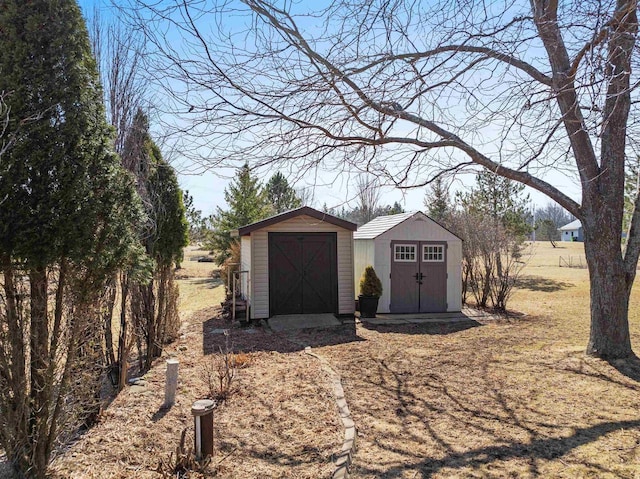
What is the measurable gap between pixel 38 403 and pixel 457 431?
3.30m

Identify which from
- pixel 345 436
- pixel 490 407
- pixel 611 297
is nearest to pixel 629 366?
pixel 611 297

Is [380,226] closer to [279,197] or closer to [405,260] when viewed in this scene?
[405,260]

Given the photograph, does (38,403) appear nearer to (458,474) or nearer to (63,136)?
(63,136)

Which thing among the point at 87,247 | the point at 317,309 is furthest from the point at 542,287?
the point at 87,247

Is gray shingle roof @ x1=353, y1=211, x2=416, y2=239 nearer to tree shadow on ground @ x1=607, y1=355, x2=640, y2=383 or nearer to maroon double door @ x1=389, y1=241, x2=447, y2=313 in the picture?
maroon double door @ x1=389, y1=241, x2=447, y2=313

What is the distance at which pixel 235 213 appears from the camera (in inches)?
768

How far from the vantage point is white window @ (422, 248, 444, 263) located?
1065cm

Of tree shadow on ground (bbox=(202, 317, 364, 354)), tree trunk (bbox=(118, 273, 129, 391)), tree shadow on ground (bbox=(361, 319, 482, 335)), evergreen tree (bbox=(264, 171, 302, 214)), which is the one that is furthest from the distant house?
tree trunk (bbox=(118, 273, 129, 391))

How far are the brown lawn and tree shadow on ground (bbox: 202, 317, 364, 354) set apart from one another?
0.11 meters

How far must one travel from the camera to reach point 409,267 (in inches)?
416

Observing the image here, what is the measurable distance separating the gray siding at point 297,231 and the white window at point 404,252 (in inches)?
46.8

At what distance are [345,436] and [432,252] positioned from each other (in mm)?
7718

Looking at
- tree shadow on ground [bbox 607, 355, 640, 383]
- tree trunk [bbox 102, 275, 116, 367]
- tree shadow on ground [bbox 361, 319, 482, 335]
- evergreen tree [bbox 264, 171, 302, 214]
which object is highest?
evergreen tree [bbox 264, 171, 302, 214]

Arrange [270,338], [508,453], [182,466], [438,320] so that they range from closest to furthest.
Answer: [182,466] → [508,453] → [270,338] → [438,320]
